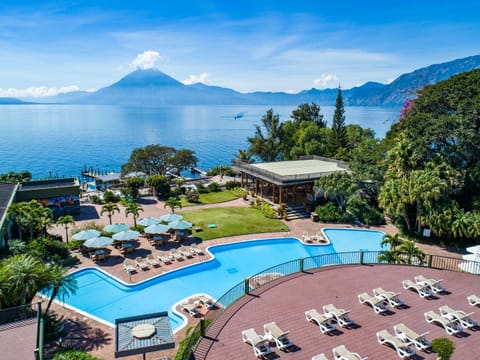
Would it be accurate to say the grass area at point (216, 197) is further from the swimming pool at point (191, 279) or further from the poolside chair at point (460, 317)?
the poolside chair at point (460, 317)

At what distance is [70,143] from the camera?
14338 centimetres

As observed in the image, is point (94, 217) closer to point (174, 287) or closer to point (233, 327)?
point (174, 287)

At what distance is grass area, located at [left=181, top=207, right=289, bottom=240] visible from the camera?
27330 mm

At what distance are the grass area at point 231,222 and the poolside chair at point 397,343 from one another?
629 inches

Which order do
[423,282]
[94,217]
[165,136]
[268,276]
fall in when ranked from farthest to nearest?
1. [165,136]
2. [94,217]
3. [268,276]
4. [423,282]

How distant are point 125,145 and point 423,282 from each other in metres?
135

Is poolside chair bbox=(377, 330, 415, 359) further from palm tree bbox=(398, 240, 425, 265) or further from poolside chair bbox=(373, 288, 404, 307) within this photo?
palm tree bbox=(398, 240, 425, 265)

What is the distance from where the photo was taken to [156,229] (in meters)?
25.0

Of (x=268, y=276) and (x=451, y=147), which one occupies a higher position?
(x=451, y=147)

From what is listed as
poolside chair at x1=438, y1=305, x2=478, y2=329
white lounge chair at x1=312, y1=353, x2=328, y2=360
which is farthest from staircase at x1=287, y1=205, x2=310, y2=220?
white lounge chair at x1=312, y1=353, x2=328, y2=360

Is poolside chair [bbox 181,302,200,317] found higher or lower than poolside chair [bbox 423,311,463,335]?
lower

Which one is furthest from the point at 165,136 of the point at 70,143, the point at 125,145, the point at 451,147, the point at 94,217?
the point at 451,147

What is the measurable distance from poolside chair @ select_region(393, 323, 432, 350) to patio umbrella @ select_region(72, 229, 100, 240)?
19.4 m

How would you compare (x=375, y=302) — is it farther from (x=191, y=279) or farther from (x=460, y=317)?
(x=191, y=279)
